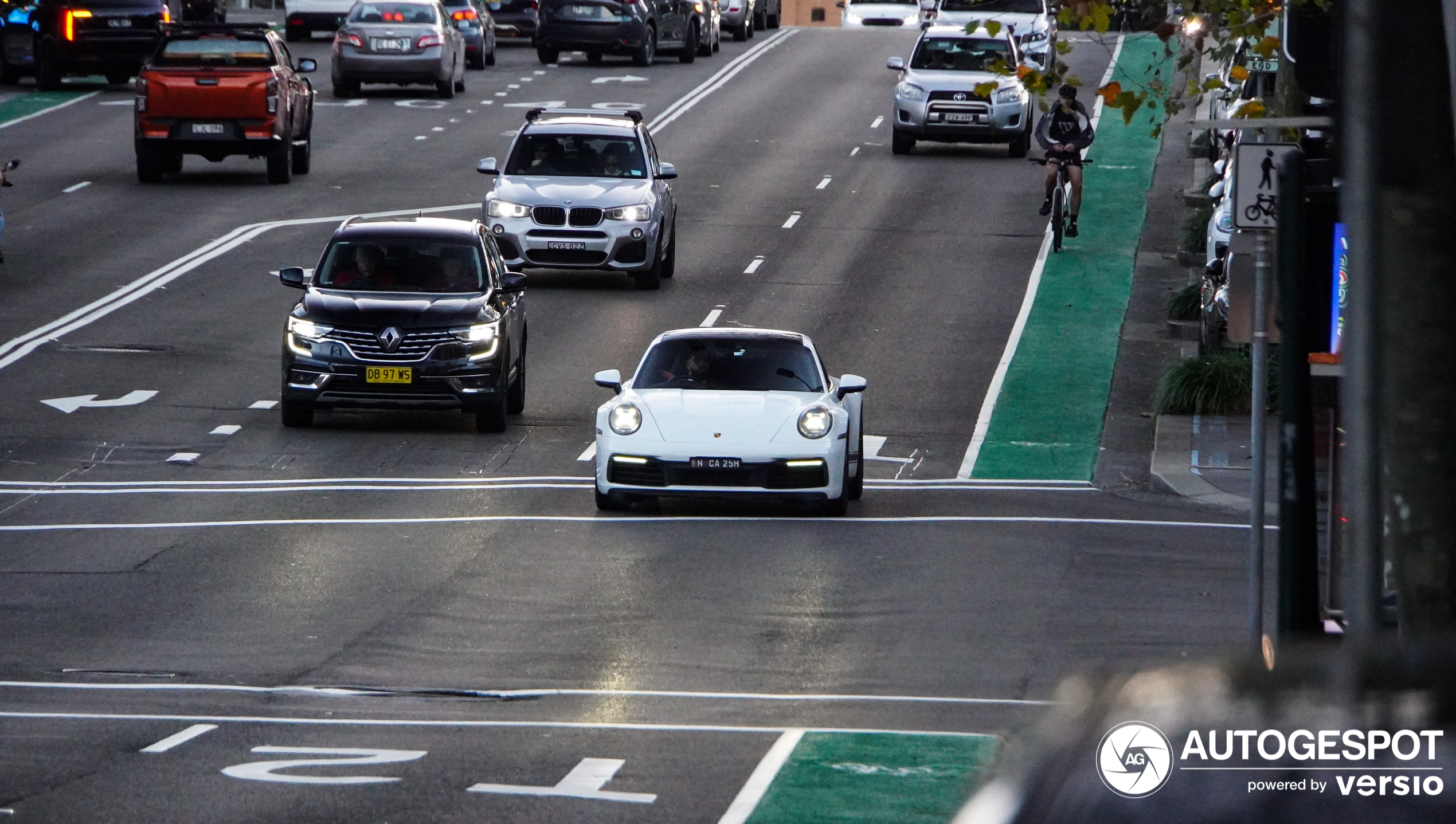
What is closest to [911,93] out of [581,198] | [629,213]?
[629,213]

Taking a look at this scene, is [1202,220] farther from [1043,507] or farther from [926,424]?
[1043,507]

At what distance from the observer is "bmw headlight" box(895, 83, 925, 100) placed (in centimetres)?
3956

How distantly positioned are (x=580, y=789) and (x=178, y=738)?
2.08 meters

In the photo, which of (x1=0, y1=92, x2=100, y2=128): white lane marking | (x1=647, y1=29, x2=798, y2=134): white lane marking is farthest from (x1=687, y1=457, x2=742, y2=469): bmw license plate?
(x1=0, y1=92, x2=100, y2=128): white lane marking

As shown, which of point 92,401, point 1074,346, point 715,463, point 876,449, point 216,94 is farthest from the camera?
point 216,94

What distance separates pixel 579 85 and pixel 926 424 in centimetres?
2757

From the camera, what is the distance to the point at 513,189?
28.1 m

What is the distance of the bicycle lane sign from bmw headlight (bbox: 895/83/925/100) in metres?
26.0

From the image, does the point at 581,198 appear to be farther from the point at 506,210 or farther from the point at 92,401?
the point at 92,401

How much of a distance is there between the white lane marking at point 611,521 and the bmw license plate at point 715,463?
47 cm

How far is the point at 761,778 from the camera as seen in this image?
985 centimetres

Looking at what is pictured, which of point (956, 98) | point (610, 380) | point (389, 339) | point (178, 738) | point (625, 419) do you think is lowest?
point (956, 98)

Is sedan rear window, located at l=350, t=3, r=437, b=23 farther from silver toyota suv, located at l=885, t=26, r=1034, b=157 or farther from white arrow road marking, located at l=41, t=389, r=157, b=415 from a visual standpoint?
white arrow road marking, located at l=41, t=389, r=157, b=415

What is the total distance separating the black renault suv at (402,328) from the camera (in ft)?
67.5
